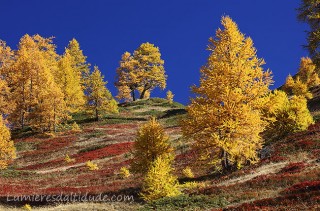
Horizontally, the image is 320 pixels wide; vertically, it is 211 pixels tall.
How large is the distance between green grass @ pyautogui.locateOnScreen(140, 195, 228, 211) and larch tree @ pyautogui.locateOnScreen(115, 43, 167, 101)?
62119 mm

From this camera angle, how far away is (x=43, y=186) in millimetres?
30062

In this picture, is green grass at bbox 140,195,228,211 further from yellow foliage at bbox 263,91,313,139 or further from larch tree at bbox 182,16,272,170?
yellow foliage at bbox 263,91,313,139

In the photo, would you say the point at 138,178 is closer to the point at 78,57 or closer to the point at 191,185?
the point at 191,185

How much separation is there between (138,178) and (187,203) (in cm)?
1157

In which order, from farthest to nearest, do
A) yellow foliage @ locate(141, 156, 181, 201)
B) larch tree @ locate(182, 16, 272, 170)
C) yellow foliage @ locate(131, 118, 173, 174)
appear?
yellow foliage @ locate(131, 118, 173, 174), larch tree @ locate(182, 16, 272, 170), yellow foliage @ locate(141, 156, 181, 201)

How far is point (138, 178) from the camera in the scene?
94.3ft

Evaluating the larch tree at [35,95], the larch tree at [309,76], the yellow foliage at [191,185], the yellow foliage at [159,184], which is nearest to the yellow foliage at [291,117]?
the yellow foliage at [191,185]

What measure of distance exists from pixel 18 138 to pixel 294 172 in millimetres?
45175

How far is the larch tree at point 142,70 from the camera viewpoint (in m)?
80.2

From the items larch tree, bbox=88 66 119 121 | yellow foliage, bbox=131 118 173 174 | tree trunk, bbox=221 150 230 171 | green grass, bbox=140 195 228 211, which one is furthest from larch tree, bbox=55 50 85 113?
green grass, bbox=140 195 228 211

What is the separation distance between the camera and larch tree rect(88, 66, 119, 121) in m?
60.3

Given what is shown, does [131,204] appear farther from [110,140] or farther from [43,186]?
[110,140]

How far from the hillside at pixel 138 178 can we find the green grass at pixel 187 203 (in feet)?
0.15

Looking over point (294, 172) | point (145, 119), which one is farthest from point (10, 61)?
point (294, 172)
